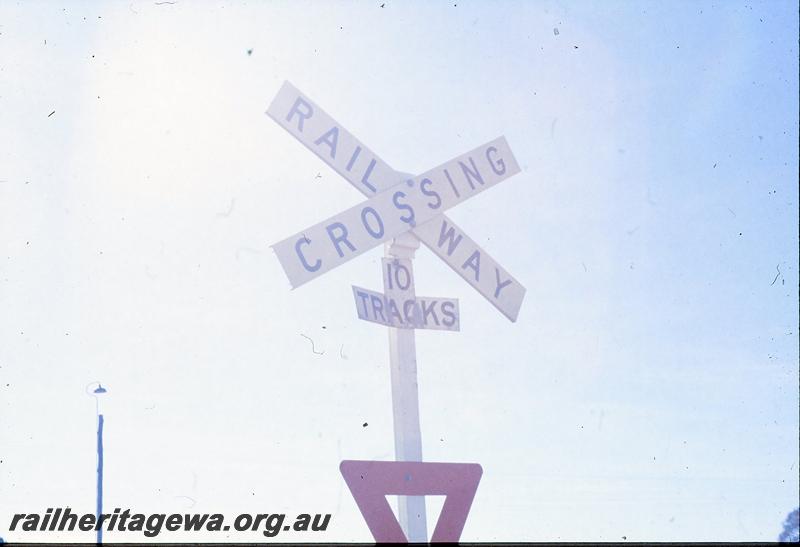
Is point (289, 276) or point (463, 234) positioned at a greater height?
point (463, 234)

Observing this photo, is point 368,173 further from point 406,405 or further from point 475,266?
point 406,405

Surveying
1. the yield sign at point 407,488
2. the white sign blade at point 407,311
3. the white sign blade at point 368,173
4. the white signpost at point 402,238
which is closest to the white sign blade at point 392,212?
the white signpost at point 402,238

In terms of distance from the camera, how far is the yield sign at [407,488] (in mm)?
4461

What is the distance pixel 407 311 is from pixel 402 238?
0.45 meters

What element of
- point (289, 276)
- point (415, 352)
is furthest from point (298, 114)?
point (415, 352)

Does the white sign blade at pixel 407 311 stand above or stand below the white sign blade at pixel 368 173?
below

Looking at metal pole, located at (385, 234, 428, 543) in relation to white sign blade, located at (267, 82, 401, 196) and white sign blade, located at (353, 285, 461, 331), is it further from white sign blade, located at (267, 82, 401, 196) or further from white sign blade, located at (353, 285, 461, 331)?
white sign blade, located at (267, 82, 401, 196)

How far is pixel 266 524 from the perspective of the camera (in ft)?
17.9

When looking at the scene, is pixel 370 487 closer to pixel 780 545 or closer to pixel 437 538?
pixel 437 538

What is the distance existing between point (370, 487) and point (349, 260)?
1606 millimetres

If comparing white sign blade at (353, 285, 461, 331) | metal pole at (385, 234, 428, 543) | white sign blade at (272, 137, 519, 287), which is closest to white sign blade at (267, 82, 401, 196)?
white sign blade at (272, 137, 519, 287)

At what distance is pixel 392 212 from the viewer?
610 centimetres

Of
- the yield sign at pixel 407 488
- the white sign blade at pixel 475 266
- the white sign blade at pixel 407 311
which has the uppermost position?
the white sign blade at pixel 475 266

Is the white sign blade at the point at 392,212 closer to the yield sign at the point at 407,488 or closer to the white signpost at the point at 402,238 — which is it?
the white signpost at the point at 402,238
